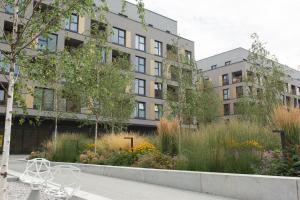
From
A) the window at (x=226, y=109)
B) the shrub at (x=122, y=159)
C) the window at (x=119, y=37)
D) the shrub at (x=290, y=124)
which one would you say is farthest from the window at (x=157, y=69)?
the shrub at (x=290, y=124)

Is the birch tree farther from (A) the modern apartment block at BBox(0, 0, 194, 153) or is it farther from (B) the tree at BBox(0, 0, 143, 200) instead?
(A) the modern apartment block at BBox(0, 0, 194, 153)

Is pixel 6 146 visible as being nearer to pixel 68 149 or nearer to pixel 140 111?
pixel 68 149

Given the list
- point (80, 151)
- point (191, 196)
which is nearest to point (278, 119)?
point (191, 196)

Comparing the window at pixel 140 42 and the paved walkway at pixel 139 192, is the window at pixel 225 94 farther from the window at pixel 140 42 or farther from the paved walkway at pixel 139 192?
the paved walkway at pixel 139 192

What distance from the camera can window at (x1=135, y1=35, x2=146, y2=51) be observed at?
3604 centimetres

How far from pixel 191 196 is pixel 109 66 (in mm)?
12546

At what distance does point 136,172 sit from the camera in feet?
29.1

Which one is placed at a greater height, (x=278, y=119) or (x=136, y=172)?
(x=278, y=119)

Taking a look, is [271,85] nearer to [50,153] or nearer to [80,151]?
[80,151]

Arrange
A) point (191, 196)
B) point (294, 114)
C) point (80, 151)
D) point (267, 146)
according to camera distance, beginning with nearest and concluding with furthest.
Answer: point (191, 196)
point (294, 114)
point (267, 146)
point (80, 151)

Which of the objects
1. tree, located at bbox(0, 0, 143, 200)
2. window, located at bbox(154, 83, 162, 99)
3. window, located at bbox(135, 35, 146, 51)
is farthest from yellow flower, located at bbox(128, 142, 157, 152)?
window, located at bbox(135, 35, 146, 51)

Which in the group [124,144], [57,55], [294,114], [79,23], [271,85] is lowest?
[124,144]

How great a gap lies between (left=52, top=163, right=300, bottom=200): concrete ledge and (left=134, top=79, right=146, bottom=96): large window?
25910mm

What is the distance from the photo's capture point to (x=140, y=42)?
3641 centimetres
